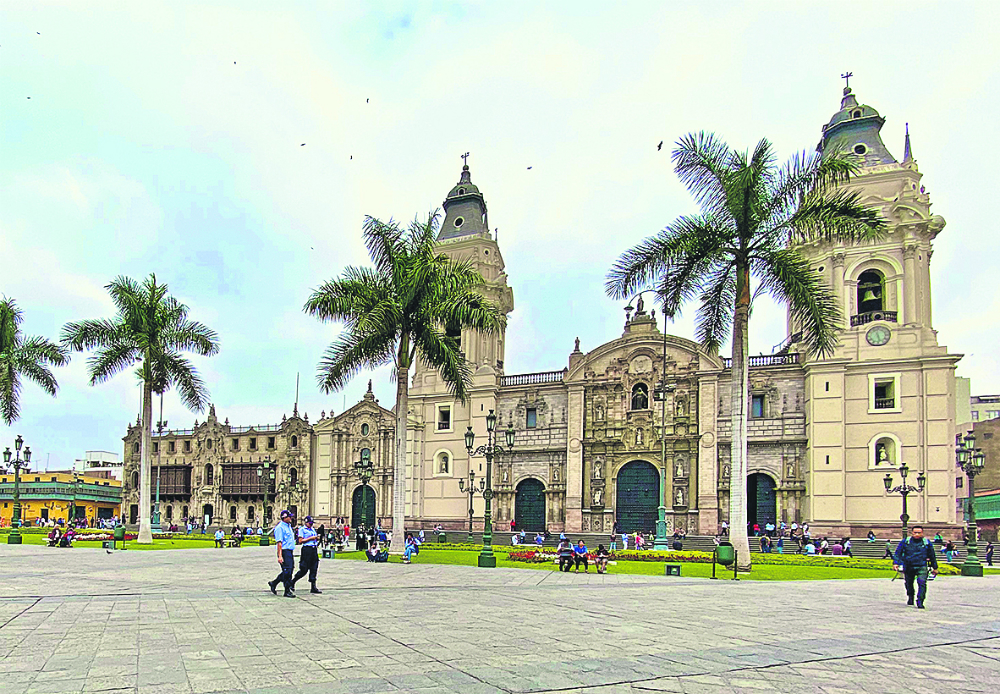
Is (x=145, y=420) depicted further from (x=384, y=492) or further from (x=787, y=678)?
(x=787, y=678)

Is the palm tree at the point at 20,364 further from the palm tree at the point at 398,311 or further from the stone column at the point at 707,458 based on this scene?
the stone column at the point at 707,458

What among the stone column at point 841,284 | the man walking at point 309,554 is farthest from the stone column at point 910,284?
the man walking at point 309,554

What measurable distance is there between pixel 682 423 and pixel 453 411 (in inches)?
604

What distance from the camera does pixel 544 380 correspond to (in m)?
55.3

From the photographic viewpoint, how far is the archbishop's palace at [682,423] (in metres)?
44.6

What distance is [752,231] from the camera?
25.2 metres

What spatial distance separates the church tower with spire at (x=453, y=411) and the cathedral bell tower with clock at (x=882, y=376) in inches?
801

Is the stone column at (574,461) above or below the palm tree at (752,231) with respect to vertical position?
below

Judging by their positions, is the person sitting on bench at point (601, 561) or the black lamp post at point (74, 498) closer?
the person sitting on bench at point (601, 561)

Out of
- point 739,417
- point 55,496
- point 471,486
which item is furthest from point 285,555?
point 55,496

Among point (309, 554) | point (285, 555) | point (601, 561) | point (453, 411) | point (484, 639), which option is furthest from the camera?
point (453, 411)

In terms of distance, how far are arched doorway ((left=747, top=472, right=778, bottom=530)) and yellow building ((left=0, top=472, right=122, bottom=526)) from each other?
6153cm

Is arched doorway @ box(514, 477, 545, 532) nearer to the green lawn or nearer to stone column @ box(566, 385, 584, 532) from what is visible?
stone column @ box(566, 385, 584, 532)

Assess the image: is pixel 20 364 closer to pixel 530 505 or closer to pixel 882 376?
pixel 530 505
